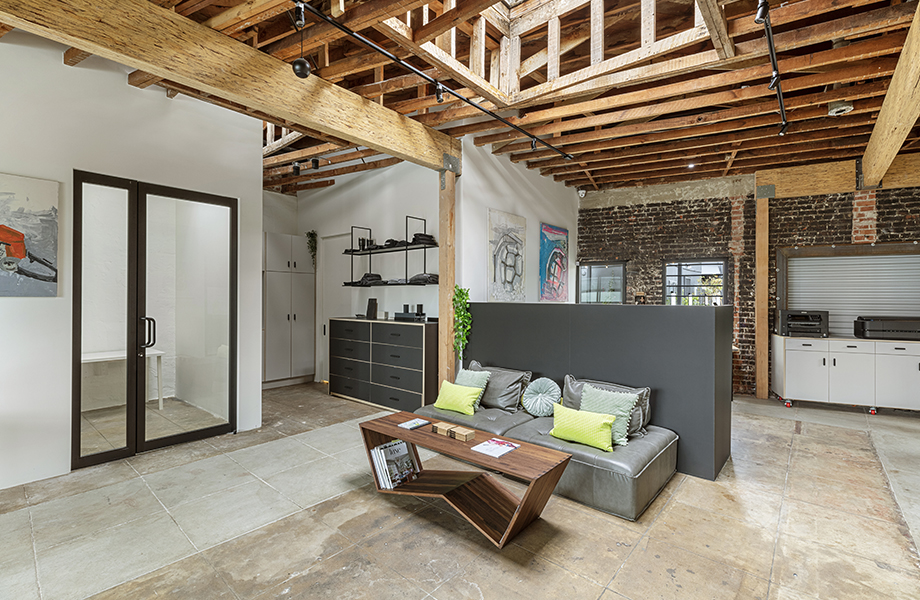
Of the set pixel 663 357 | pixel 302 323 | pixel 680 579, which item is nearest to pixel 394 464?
pixel 680 579

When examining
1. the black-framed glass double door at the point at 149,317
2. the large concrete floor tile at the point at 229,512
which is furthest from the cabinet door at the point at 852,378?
the black-framed glass double door at the point at 149,317

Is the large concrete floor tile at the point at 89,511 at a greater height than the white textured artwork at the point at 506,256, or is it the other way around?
the white textured artwork at the point at 506,256

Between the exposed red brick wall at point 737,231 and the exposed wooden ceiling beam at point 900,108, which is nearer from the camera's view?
the exposed wooden ceiling beam at point 900,108

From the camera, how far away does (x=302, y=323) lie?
24.4 feet

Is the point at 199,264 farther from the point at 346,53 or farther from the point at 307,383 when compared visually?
the point at 307,383

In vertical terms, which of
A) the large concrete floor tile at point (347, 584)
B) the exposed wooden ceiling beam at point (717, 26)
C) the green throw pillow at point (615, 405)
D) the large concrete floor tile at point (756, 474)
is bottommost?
the large concrete floor tile at point (756, 474)

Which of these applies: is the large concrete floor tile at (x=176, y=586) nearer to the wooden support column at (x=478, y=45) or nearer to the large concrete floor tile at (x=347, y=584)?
the large concrete floor tile at (x=347, y=584)

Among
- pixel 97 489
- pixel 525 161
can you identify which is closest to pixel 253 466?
pixel 97 489

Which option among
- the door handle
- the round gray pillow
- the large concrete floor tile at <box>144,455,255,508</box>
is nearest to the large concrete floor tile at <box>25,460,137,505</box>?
the large concrete floor tile at <box>144,455,255,508</box>

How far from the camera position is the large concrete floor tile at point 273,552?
2.34 m

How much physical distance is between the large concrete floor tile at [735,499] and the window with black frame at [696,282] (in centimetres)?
412

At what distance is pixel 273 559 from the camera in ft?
8.24

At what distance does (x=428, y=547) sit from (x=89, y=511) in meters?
2.36

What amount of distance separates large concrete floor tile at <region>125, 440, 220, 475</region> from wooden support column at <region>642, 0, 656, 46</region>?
492 cm
